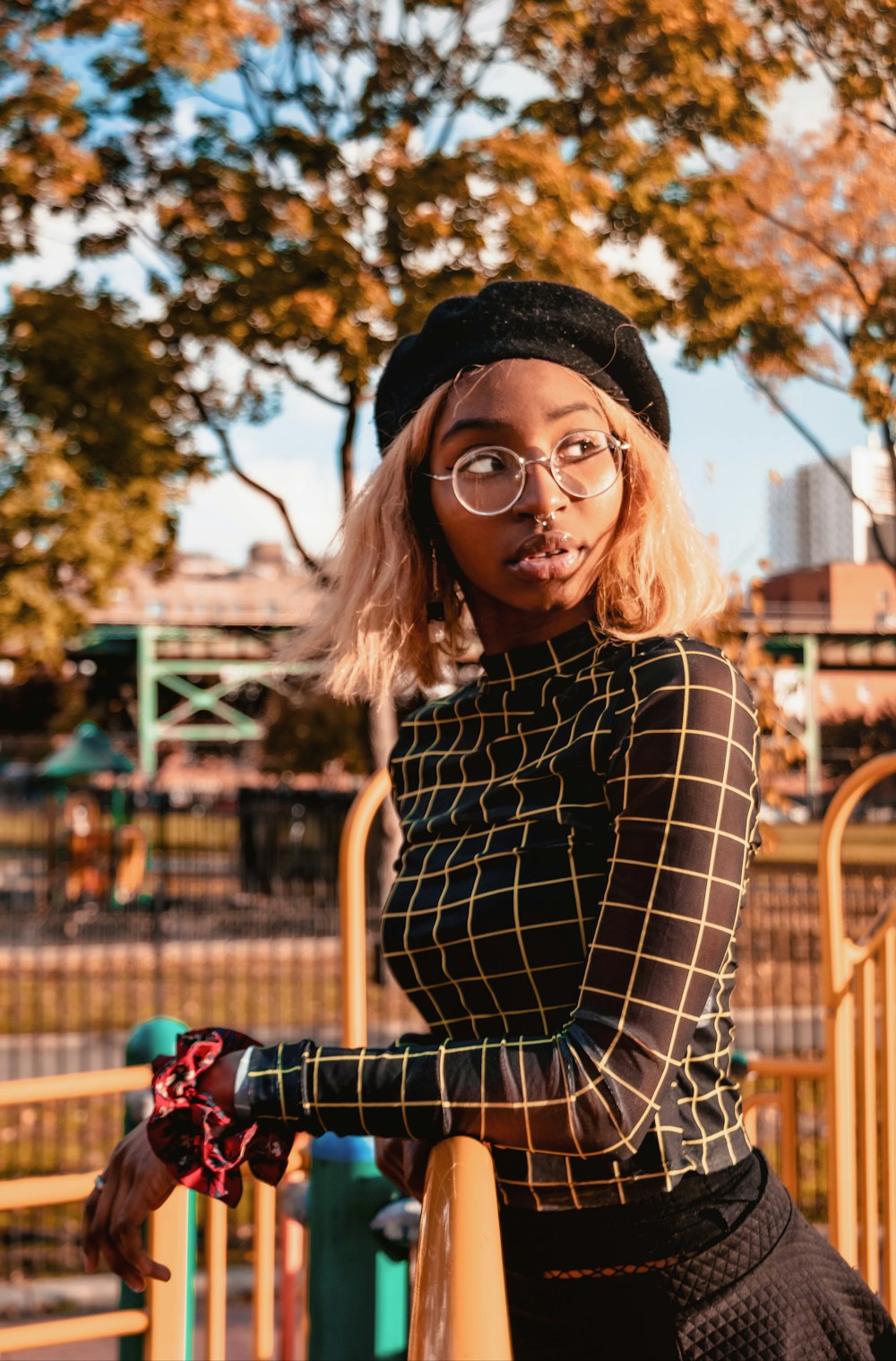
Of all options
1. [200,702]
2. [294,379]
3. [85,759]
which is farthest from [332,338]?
[200,702]

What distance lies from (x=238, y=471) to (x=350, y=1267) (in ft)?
24.0

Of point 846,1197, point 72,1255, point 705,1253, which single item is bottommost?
point 72,1255

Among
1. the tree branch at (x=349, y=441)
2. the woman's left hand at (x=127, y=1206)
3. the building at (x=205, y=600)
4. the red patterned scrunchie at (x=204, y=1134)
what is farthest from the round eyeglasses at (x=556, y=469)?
the building at (x=205, y=600)

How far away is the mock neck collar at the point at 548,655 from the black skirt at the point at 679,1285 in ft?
1.77

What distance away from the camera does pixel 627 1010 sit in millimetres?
1056

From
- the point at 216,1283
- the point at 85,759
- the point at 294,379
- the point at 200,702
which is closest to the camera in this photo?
the point at 216,1283

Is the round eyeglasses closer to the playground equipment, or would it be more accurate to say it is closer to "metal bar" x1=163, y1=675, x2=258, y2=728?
the playground equipment

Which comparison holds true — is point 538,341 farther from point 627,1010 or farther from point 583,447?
point 627,1010

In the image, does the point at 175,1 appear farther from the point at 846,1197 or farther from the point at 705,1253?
the point at 705,1253

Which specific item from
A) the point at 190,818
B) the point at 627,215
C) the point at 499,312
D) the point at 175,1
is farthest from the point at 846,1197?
the point at 190,818

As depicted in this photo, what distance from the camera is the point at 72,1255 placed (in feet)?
16.3

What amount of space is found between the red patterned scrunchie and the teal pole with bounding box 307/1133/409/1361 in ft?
2.25

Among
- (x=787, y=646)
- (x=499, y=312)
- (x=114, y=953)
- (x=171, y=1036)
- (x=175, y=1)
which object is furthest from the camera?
(x=114, y=953)

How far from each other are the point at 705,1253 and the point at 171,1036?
1070 millimetres
